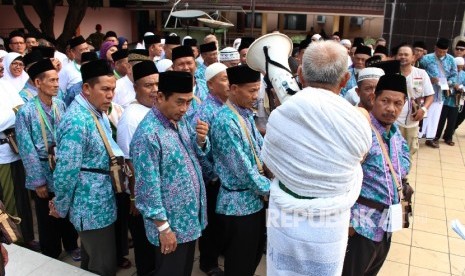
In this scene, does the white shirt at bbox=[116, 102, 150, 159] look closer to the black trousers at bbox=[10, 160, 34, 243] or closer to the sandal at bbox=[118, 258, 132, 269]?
the sandal at bbox=[118, 258, 132, 269]

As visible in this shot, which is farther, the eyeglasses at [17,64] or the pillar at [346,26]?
the pillar at [346,26]

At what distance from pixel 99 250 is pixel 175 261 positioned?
0.71 meters

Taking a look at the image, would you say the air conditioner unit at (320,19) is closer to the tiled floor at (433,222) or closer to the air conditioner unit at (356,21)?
the air conditioner unit at (356,21)

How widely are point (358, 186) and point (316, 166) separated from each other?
35 centimetres

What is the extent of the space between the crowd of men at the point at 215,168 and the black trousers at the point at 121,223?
1cm

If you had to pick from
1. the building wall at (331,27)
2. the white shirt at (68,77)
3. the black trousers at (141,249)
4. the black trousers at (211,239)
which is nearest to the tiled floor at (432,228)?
the black trousers at (211,239)

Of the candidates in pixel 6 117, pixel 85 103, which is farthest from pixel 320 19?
pixel 85 103

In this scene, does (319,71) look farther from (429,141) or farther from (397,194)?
(429,141)

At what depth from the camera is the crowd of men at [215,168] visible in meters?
1.86

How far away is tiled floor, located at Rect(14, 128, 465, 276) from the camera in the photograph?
3781 mm

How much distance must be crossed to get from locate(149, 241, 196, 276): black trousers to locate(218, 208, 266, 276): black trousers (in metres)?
0.35

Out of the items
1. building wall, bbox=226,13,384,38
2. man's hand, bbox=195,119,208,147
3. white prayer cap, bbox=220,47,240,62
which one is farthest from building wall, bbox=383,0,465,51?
building wall, bbox=226,13,384,38

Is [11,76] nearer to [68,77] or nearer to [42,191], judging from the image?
[68,77]

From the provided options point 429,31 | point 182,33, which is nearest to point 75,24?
point 182,33
